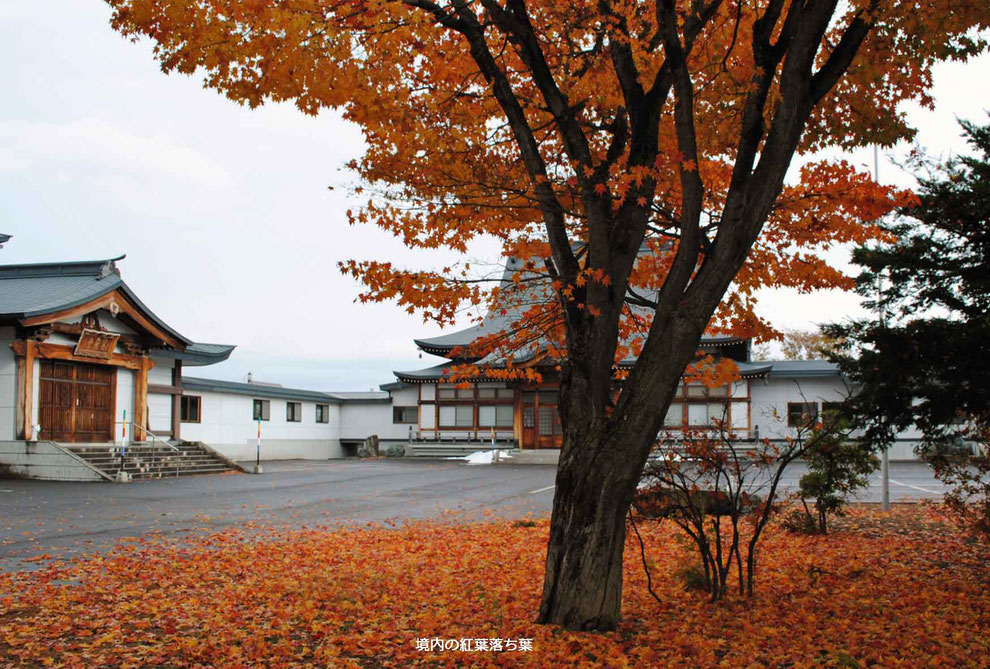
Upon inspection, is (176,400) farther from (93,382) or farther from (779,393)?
(779,393)

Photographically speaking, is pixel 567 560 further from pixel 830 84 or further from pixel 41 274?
pixel 41 274

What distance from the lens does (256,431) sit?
33.2 metres

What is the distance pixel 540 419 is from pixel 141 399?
16.9 meters

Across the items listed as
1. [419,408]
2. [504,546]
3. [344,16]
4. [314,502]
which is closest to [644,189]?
[344,16]

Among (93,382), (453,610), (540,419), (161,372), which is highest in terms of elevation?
(161,372)

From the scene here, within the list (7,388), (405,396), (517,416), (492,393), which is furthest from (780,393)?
(7,388)

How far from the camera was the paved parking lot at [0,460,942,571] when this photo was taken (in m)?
10.4

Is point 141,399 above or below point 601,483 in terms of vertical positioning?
above

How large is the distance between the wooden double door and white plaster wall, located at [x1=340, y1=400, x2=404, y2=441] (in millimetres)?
18391

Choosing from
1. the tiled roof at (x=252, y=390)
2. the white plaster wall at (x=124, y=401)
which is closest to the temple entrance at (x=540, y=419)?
the tiled roof at (x=252, y=390)

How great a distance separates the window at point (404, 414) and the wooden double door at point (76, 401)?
60.5 feet

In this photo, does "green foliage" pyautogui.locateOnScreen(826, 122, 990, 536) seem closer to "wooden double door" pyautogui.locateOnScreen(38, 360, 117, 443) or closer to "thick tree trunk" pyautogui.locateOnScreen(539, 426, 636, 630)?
"thick tree trunk" pyautogui.locateOnScreen(539, 426, 636, 630)

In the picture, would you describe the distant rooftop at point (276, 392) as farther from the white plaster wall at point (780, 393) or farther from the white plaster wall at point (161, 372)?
the white plaster wall at point (780, 393)

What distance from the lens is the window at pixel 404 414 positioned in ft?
131
